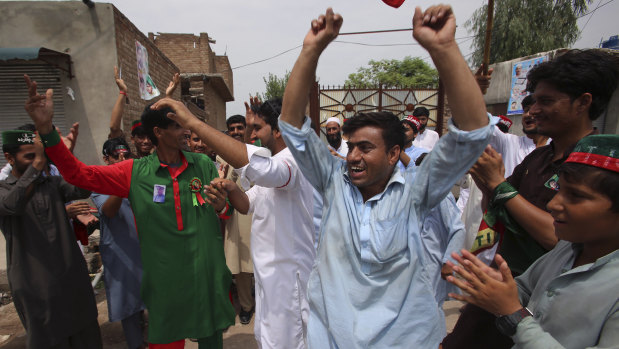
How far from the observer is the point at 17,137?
95.7 inches

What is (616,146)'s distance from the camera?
1.04 m

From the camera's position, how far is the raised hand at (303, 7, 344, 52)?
131 centimetres

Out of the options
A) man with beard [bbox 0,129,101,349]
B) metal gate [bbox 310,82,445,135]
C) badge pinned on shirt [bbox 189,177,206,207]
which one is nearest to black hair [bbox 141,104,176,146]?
badge pinned on shirt [bbox 189,177,206,207]

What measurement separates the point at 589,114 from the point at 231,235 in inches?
130

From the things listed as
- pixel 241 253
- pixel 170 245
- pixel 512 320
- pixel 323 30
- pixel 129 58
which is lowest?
pixel 241 253

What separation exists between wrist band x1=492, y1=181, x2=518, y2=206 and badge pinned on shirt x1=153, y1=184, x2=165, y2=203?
1.97 metres

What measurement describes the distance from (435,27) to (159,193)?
1.93 metres

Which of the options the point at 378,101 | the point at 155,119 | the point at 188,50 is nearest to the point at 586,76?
the point at 155,119

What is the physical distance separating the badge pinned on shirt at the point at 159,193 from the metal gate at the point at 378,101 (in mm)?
8894

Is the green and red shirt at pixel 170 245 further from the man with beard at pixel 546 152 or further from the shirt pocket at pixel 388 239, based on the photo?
the man with beard at pixel 546 152

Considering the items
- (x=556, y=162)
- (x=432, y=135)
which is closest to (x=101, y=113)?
(x=432, y=135)

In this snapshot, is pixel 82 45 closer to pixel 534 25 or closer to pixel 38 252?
pixel 38 252

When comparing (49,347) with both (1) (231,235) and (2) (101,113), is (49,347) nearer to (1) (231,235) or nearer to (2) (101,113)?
(1) (231,235)

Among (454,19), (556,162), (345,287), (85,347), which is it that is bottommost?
(85,347)
